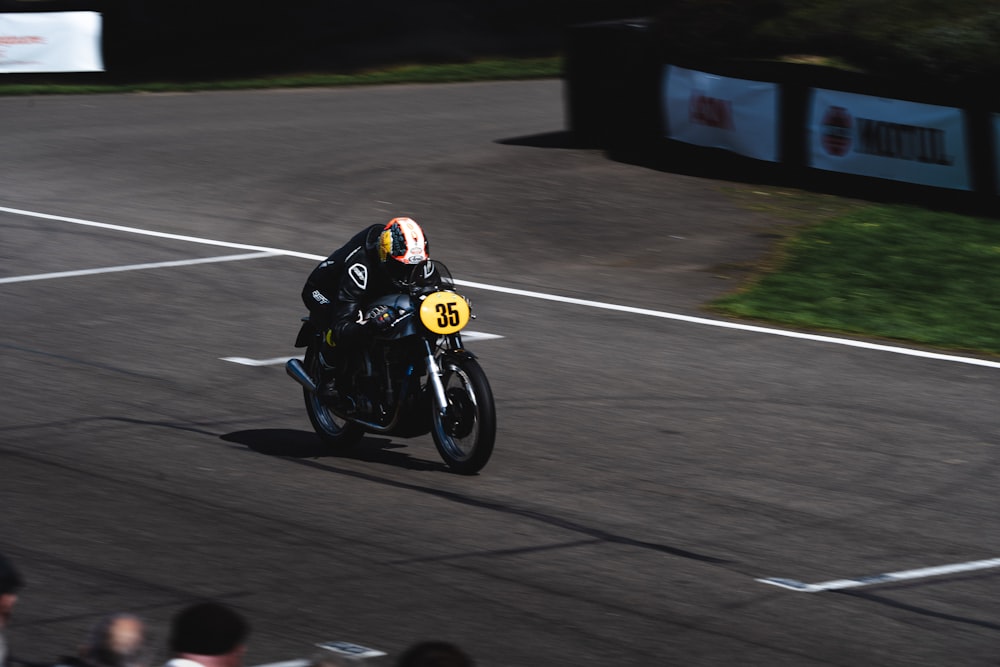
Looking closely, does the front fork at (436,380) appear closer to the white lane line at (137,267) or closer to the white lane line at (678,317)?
the white lane line at (678,317)

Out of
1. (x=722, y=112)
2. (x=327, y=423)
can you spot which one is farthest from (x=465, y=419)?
(x=722, y=112)

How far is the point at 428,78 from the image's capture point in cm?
3494

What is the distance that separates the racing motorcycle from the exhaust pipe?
0.06 m

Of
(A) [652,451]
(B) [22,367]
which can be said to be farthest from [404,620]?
(B) [22,367]

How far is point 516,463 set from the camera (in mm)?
10633

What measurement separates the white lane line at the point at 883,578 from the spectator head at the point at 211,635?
4295mm

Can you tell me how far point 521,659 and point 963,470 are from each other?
465 cm

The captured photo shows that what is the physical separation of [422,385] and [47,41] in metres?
25.6

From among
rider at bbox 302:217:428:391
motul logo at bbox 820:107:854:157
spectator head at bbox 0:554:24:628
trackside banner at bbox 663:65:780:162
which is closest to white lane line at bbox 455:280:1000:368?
rider at bbox 302:217:428:391

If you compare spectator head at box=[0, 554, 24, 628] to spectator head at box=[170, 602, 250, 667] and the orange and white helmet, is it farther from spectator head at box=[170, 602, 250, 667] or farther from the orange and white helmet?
the orange and white helmet

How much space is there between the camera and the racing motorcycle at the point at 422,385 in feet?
33.0

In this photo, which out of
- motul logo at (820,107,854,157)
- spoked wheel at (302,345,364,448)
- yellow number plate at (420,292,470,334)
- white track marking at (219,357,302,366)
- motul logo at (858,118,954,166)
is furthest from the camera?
motul logo at (820,107,854,157)

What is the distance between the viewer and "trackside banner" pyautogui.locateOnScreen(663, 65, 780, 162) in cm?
2161

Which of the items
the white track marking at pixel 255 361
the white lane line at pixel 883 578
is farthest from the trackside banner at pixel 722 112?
the white lane line at pixel 883 578
